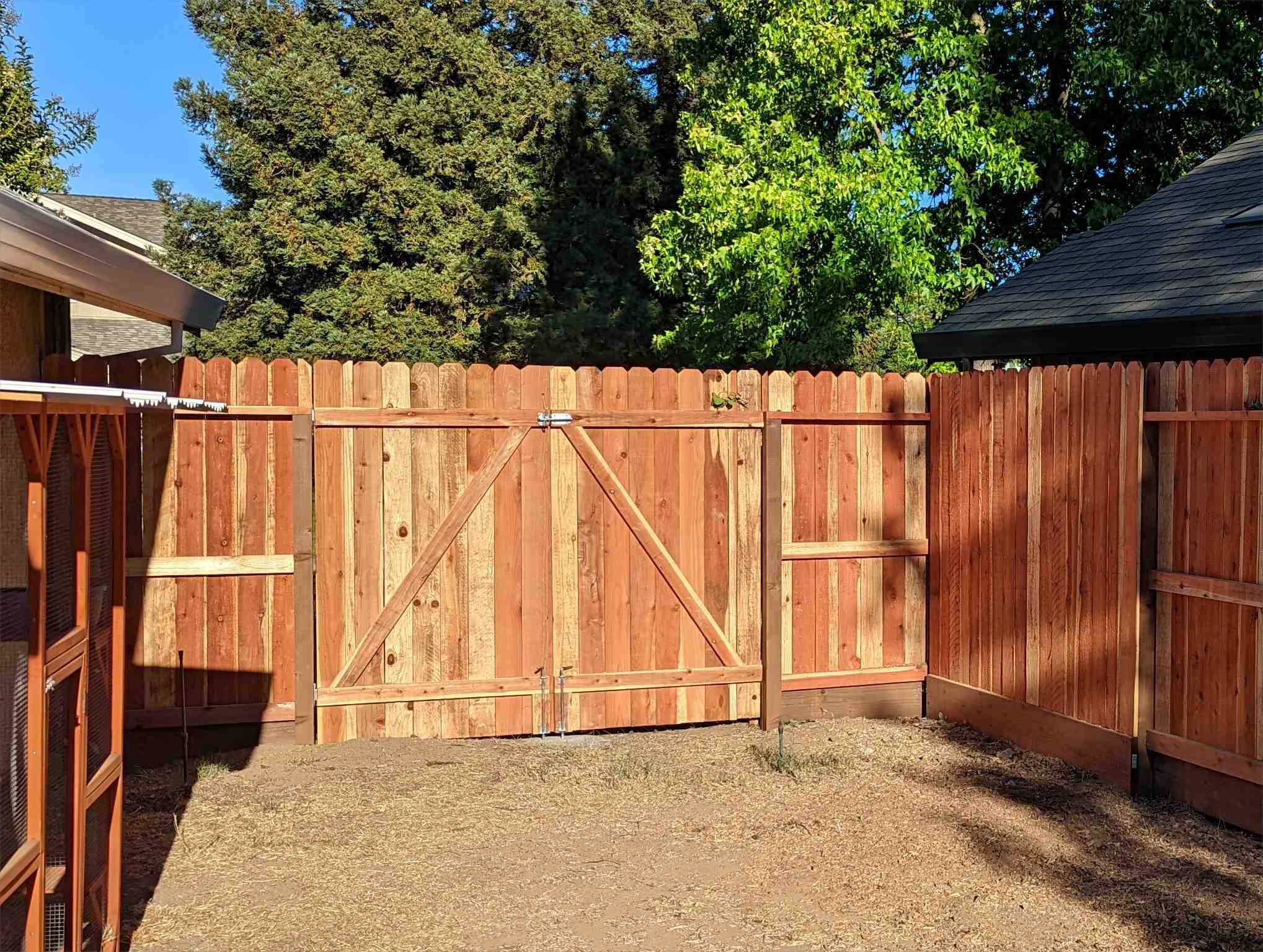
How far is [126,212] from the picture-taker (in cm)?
2484

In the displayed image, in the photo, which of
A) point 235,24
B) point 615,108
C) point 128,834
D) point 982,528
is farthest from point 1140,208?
point 235,24

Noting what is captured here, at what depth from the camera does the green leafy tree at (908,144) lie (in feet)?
40.2

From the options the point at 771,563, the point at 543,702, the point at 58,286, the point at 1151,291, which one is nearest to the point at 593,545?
the point at 543,702

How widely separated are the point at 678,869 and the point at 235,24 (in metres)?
22.0

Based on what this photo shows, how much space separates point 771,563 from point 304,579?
272 cm

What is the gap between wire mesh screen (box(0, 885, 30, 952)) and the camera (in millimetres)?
2803

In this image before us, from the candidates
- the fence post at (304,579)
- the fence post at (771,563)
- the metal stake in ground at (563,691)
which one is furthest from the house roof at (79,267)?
the fence post at (771,563)

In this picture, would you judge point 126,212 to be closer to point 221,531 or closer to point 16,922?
point 221,531

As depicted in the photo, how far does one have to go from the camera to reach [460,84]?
22.9m

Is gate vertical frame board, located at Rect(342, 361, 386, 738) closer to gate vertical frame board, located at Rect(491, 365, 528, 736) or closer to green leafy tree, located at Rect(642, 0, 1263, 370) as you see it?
gate vertical frame board, located at Rect(491, 365, 528, 736)

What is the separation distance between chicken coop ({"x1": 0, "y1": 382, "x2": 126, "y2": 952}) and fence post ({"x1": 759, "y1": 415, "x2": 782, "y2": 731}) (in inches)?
154

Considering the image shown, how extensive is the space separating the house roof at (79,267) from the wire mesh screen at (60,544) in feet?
1.72

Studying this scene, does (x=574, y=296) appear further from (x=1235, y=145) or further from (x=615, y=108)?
(x=1235, y=145)

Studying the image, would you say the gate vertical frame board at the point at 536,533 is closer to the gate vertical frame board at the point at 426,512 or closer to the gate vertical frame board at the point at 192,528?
the gate vertical frame board at the point at 426,512
